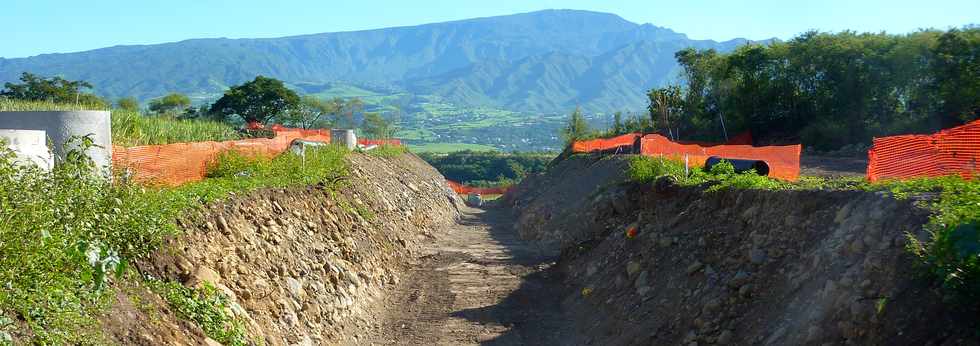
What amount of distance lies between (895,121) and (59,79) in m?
53.6

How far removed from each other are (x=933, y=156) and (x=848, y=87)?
2370 centimetres

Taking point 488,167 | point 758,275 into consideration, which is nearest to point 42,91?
point 488,167

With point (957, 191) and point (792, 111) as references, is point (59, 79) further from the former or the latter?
point (957, 191)

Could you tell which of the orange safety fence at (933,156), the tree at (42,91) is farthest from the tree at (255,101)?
the orange safety fence at (933,156)

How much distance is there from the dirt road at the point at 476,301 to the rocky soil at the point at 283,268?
20.1 inches

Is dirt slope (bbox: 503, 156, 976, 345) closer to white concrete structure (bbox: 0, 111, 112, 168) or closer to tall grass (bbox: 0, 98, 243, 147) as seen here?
white concrete structure (bbox: 0, 111, 112, 168)

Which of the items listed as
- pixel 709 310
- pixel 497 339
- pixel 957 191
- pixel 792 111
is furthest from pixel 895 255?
pixel 792 111

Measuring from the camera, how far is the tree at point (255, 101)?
58062mm

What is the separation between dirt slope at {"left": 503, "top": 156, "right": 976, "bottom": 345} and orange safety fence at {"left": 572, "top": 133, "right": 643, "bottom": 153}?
21975 millimetres

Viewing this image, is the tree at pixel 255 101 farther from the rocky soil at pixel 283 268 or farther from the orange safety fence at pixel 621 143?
the rocky soil at pixel 283 268

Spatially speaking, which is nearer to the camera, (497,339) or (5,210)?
(5,210)

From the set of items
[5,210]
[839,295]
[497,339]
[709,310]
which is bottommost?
[497,339]

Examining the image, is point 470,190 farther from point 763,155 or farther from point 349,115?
point 763,155

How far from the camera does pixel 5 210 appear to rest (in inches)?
261
